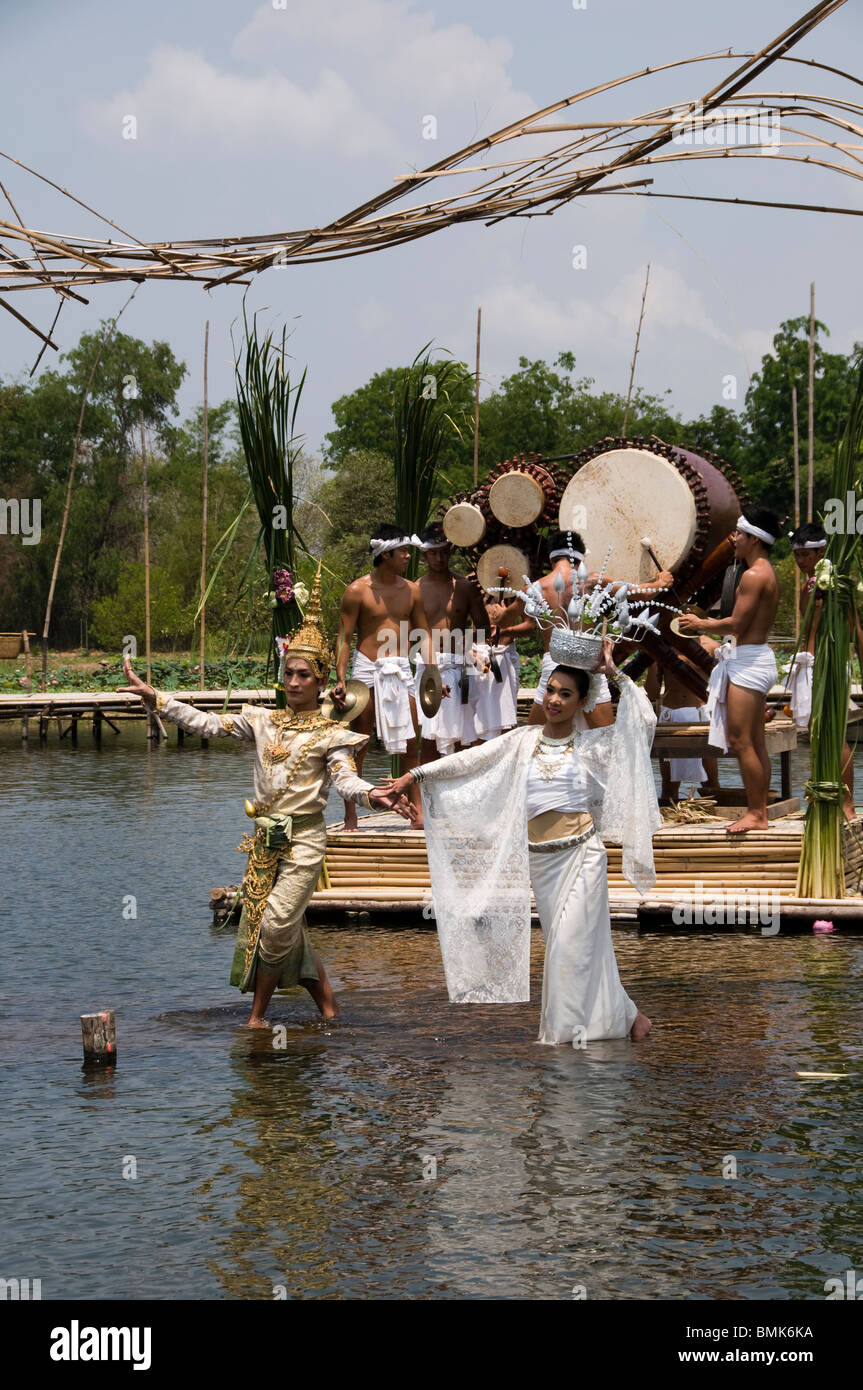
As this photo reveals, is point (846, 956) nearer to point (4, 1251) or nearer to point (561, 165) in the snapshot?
point (561, 165)

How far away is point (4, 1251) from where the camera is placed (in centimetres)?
526

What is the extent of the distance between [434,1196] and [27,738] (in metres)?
21.4

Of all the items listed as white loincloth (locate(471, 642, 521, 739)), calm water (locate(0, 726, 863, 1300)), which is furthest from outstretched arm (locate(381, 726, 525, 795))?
white loincloth (locate(471, 642, 521, 739))

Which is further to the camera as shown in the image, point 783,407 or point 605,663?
point 783,407

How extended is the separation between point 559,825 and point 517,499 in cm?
560

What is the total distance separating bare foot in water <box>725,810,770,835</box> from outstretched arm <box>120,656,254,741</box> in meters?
3.62

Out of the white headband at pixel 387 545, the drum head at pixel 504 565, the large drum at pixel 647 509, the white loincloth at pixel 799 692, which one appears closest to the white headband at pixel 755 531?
the large drum at pixel 647 509

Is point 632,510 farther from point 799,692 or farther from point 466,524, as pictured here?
point 799,692

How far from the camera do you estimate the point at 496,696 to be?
1333cm

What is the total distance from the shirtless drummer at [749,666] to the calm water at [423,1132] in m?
1.10

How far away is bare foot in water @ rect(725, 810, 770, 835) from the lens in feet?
34.4

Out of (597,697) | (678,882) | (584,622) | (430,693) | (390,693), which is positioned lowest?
(678,882)

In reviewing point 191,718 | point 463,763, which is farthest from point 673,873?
point 191,718
